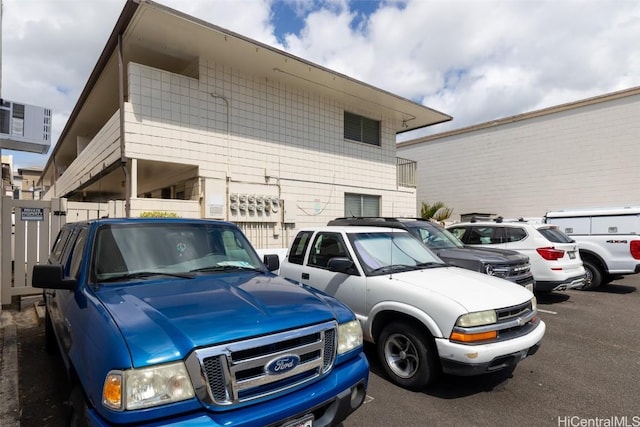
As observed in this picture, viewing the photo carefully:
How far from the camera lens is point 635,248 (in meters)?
8.68

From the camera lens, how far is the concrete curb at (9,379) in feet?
10.1

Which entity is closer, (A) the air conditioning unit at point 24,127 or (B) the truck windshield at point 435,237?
(A) the air conditioning unit at point 24,127

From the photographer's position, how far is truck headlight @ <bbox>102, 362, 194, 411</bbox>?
1903 millimetres

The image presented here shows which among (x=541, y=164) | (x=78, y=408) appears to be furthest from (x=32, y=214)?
(x=541, y=164)

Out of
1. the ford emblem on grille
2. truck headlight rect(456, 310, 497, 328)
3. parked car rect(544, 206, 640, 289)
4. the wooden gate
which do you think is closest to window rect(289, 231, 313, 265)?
truck headlight rect(456, 310, 497, 328)

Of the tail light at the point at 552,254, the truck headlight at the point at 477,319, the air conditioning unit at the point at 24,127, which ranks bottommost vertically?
the truck headlight at the point at 477,319

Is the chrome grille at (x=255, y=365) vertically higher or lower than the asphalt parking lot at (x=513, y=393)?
higher

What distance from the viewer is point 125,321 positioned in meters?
2.17

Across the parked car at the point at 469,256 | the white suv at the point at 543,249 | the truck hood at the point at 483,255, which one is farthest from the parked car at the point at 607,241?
the truck hood at the point at 483,255

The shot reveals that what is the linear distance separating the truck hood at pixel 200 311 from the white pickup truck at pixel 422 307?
122 cm

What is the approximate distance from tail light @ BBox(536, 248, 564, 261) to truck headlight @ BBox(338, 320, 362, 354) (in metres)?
6.69

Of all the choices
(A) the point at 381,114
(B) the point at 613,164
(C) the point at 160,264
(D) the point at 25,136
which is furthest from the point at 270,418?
(B) the point at 613,164

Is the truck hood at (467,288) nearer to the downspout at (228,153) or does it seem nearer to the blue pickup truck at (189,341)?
the blue pickup truck at (189,341)

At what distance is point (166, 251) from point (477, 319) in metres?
3.03
